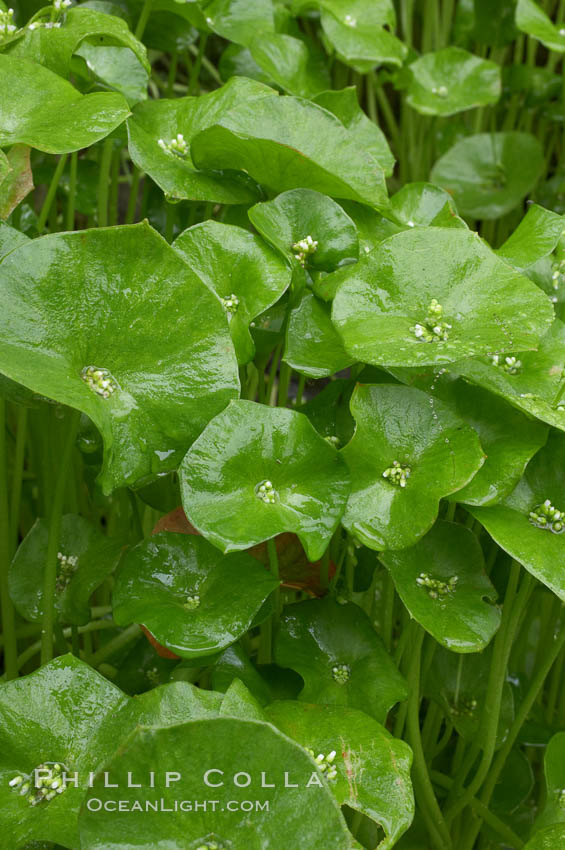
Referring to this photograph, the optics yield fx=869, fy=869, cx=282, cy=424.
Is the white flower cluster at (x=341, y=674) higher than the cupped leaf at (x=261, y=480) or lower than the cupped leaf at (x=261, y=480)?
lower

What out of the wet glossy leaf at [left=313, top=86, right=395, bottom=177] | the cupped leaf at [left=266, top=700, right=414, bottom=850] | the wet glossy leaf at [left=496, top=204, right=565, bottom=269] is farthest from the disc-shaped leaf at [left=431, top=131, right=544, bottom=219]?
the cupped leaf at [left=266, top=700, right=414, bottom=850]

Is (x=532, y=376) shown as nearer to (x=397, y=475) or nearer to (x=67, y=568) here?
(x=397, y=475)

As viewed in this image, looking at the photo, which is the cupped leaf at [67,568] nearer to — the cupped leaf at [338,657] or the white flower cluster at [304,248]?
the cupped leaf at [338,657]

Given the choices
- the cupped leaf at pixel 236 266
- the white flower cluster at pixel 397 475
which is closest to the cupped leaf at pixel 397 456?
the white flower cluster at pixel 397 475

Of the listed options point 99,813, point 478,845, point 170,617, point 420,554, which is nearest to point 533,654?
point 478,845

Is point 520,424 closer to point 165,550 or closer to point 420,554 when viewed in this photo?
point 420,554

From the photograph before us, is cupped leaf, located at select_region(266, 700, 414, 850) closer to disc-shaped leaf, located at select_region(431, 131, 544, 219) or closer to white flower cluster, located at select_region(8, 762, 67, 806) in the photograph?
white flower cluster, located at select_region(8, 762, 67, 806)
